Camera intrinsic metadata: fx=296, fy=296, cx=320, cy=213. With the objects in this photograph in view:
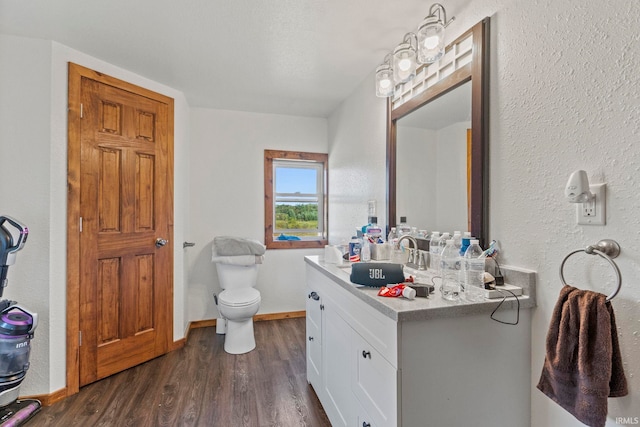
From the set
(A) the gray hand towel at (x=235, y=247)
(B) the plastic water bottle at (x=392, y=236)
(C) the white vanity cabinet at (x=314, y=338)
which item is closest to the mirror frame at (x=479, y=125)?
(B) the plastic water bottle at (x=392, y=236)

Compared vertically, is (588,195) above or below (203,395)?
above

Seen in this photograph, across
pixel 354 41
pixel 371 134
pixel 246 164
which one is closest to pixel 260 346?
pixel 246 164

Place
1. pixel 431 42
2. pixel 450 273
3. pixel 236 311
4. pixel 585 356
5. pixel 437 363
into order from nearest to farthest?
pixel 585 356 → pixel 437 363 → pixel 450 273 → pixel 431 42 → pixel 236 311

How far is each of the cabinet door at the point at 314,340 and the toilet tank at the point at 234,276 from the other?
103 cm

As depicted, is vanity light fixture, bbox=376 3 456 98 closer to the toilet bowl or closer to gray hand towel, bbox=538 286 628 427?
gray hand towel, bbox=538 286 628 427

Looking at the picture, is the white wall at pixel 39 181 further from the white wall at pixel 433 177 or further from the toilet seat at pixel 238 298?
the white wall at pixel 433 177

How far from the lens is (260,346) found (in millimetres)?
2646

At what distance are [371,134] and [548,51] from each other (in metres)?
1.36

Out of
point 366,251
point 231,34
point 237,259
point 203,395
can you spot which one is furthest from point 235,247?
point 231,34

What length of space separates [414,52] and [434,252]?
111 centimetres

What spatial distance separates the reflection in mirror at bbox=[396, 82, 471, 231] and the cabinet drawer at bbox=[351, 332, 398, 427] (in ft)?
2.49

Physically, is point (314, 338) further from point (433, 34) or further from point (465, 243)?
point (433, 34)

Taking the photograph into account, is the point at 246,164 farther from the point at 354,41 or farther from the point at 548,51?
the point at 548,51

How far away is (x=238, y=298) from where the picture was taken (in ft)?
8.27
